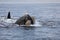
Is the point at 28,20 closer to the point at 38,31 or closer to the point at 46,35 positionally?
the point at 38,31

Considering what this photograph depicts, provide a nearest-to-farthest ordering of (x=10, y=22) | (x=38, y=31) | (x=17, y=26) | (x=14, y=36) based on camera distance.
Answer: (x=14, y=36) < (x=38, y=31) < (x=17, y=26) < (x=10, y=22)

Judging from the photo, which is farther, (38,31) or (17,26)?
(17,26)

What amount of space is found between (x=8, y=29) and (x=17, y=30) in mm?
996

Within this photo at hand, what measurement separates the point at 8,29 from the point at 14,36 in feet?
11.0

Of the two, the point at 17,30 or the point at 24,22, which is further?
the point at 24,22

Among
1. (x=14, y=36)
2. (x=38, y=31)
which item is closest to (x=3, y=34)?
(x=14, y=36)

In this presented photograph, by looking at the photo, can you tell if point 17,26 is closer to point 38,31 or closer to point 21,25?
point 21,25

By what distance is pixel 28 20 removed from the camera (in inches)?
1098

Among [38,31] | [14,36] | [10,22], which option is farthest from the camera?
[10,22]

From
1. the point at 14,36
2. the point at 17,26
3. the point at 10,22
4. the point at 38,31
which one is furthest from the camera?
the point at 10,22

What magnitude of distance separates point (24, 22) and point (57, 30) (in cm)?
325

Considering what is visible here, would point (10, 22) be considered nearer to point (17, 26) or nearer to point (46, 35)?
point (17, 26)

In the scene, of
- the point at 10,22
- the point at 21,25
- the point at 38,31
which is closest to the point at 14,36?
the point at 38,31

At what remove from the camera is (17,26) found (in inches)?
1081
